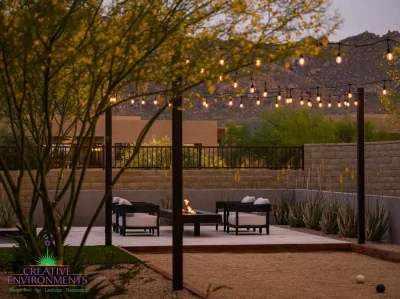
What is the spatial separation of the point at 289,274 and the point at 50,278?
5.10 meters

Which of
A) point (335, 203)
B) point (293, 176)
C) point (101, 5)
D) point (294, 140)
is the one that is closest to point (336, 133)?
A: point (294, 140)

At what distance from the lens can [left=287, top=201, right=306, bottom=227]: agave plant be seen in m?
20.1

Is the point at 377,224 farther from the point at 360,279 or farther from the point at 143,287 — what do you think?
the point at 143,287

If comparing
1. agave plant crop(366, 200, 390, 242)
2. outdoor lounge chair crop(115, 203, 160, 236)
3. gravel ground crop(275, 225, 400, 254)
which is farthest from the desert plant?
agave plant crop(366, 200, 390, 242)

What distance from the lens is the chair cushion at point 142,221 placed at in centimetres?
1747

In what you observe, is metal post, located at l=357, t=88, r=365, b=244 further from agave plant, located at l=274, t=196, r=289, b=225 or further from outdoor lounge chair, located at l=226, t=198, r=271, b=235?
agave plant, located at l=274, t=196, r=289, b=225

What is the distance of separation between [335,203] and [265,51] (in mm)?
11476

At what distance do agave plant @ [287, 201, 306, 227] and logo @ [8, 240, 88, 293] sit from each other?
1197 centimetres

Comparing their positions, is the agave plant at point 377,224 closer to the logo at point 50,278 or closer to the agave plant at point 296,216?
the agave plant at point 296,216

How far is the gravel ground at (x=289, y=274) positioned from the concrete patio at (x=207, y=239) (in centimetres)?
77

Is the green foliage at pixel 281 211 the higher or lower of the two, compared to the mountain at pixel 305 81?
lower

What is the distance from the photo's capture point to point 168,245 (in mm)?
15203

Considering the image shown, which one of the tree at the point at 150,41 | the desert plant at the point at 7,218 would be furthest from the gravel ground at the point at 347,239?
the tree at the point at 150,41

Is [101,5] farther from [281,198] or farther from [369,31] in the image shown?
[369,31]
